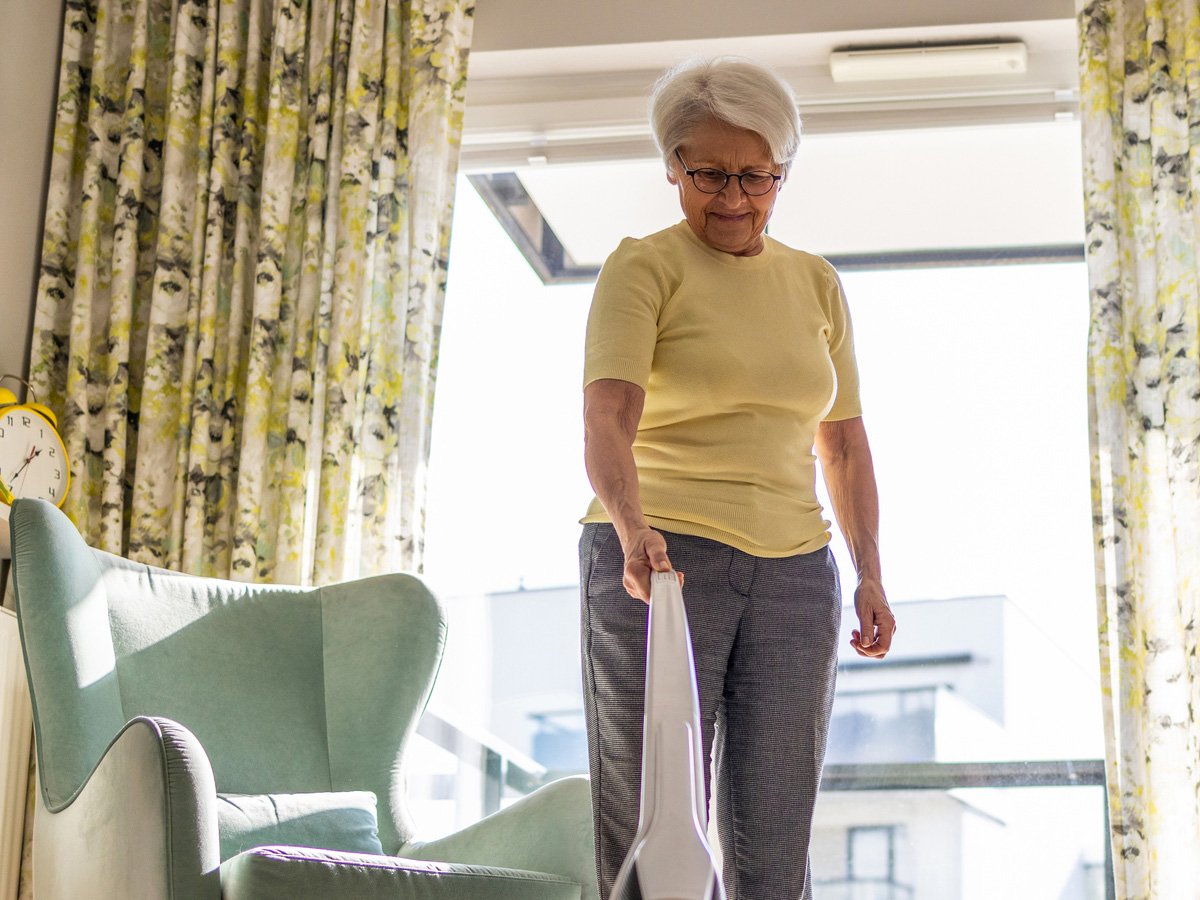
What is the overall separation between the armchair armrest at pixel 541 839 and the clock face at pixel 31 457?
4.22 ft

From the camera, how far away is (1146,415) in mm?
2525

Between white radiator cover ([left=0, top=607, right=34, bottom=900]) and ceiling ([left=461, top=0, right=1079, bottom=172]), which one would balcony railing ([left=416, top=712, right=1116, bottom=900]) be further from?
ceiling ([left=461, top=0, right=1079, bottom=172])

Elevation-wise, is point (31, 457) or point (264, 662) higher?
point (31, 457)

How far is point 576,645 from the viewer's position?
2.87m

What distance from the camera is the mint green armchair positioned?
4.71 feet

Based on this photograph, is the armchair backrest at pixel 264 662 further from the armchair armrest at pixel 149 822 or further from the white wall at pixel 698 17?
the white wall at pixel 698 17

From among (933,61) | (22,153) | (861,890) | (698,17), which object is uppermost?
(698,17)

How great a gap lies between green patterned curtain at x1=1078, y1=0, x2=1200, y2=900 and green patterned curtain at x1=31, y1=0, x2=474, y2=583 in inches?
58.8

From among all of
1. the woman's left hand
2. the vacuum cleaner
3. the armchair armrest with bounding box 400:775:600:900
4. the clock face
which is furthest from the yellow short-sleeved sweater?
the clock face

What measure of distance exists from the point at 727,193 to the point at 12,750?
1.92 metres

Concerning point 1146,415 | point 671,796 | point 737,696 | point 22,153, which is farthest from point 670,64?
point 671,796

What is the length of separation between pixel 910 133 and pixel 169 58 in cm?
191

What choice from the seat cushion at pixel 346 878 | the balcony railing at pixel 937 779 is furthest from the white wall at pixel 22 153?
the seat cushion at pixel 346 878

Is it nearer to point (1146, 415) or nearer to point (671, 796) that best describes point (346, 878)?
point (671, 796)
